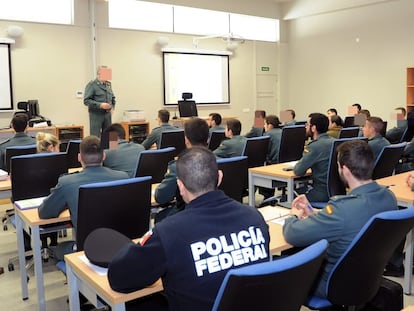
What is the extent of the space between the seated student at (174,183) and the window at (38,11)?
18.7ft

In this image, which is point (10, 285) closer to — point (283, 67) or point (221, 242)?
point (221, 242)

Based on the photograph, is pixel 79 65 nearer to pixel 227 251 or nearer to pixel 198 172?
pixel 198 172

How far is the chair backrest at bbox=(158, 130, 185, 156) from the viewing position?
5.61 metres

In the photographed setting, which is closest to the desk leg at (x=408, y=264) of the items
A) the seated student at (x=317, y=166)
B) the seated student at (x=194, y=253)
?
the seated student at (x=317, y=166)

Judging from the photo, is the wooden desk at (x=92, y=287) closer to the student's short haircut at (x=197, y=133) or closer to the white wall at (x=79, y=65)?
the student's short haircut at (x=197, y=133)

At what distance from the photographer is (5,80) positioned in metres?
7.88

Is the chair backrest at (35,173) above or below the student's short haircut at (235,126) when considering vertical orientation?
below

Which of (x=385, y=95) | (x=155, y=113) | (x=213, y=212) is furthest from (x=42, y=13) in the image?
(x=213, y=212)

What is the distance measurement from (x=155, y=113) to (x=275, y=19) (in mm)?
4448

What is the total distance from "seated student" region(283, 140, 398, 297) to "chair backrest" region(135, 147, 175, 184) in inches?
69.9

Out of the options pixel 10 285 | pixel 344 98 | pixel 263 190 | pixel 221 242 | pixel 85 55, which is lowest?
pixel 10 285

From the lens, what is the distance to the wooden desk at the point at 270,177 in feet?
13.5

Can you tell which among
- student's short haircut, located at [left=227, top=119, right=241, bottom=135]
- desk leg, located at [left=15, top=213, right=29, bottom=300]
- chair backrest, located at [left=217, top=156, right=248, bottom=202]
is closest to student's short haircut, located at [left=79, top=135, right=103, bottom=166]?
desk leg, located at [left=15, top=213, right=29, bottom=300]

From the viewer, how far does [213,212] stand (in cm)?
161
